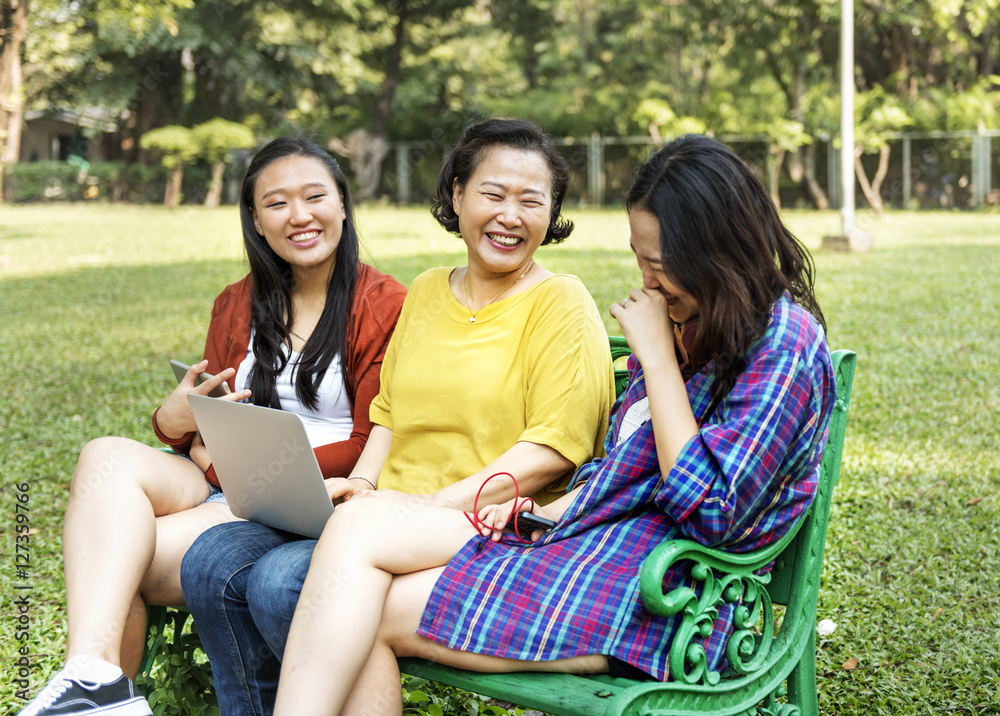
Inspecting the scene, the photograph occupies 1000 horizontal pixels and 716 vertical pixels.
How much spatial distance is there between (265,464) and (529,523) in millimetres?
609

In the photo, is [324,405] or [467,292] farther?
[324,405]

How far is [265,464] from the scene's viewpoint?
2230 mm

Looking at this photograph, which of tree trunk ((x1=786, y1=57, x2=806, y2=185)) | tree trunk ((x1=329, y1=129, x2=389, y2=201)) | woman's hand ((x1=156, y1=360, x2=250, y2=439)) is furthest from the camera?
tree trunk ((x1=329, y1=129, x2=389, y2=201))

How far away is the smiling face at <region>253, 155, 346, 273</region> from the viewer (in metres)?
2.91

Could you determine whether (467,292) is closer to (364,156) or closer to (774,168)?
(774,168)

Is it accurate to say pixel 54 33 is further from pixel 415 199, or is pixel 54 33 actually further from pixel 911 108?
pixel 911 108

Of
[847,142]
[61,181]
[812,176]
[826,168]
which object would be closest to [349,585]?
[847,142]

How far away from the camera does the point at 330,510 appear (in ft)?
7.25

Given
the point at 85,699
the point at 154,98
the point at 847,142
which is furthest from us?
the point at 154,98

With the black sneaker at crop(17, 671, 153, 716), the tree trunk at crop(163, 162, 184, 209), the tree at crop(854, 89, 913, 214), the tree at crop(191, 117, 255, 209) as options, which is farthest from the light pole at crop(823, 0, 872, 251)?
the tree trunk at crop(163, 162, 184, 209)

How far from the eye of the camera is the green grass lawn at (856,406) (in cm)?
320

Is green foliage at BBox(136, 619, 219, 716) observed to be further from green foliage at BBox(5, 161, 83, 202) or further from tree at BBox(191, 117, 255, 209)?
green foliage at BBox(5, 161, 83, 202)

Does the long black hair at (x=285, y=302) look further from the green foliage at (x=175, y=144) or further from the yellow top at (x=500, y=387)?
the green foliage at (x=175, y=144)

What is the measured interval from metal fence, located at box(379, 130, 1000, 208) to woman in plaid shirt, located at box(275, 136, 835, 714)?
17082 millimetres
